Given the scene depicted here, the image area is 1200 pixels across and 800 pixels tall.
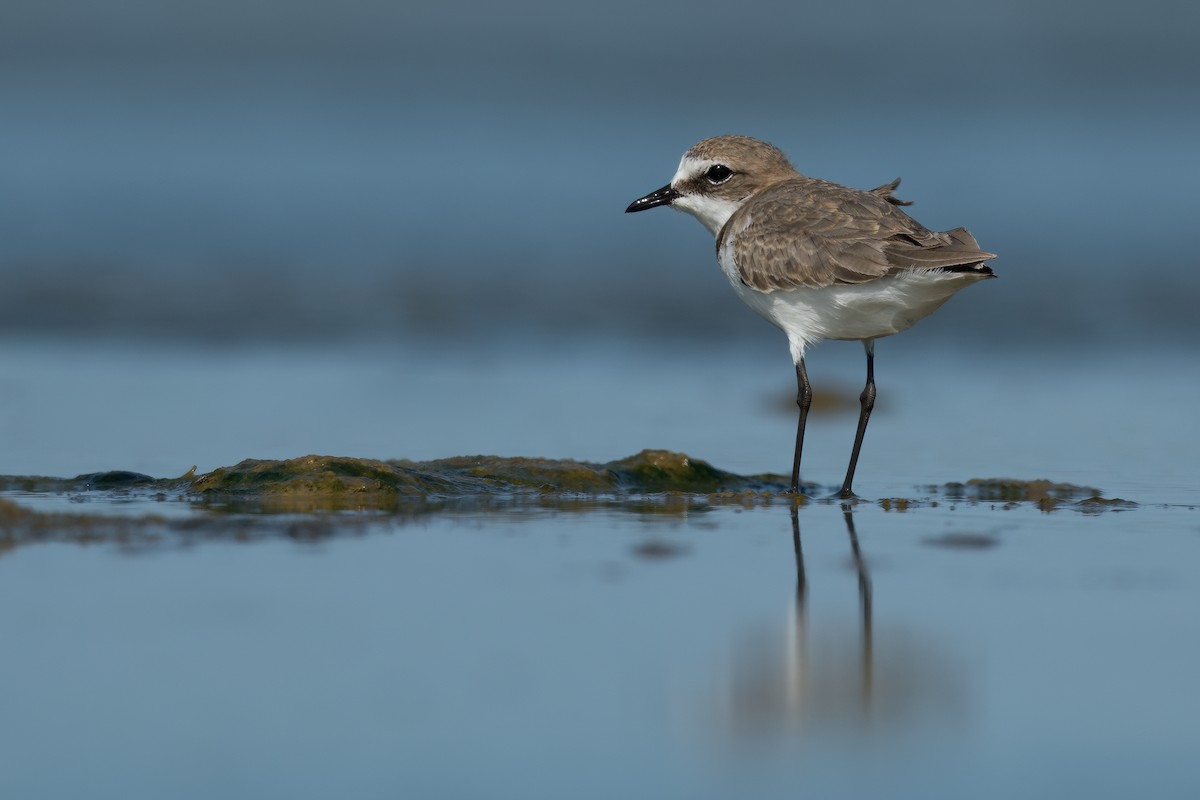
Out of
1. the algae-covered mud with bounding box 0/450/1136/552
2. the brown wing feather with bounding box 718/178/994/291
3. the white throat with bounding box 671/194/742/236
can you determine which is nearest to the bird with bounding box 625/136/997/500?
the brown wing feather with bounding box 718/178/994/291

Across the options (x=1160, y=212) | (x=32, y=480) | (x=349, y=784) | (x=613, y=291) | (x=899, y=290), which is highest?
(x=1160, y=212)

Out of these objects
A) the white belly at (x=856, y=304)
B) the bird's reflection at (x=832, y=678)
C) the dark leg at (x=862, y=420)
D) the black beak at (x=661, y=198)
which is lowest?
the bird's reflection at (x=832, y=678)

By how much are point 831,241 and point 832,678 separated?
A: 3402 millimetres

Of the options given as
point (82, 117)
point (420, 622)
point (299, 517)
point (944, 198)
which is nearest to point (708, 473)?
point (299, 517)

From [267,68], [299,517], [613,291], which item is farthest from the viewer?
[267,68]

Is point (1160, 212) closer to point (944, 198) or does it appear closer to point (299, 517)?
point (944, 198)

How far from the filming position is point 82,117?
2133 centimetres

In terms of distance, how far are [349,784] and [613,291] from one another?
1015 centimetres

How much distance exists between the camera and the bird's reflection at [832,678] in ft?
13.3

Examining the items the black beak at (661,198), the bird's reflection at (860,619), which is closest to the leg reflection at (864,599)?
the bird's reflection at (860,619)

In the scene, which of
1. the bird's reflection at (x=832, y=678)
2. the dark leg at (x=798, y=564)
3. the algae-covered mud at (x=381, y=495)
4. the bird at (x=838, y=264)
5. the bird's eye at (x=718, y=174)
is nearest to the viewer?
the bird's reflection at (x=832, y=678)

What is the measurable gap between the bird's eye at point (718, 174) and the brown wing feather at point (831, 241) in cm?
55

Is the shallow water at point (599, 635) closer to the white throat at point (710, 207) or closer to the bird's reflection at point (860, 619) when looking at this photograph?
the bird's reflection at point (860, 619)

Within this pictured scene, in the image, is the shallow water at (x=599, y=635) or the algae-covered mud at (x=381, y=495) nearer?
the shallow water at (x=599, y=635)
